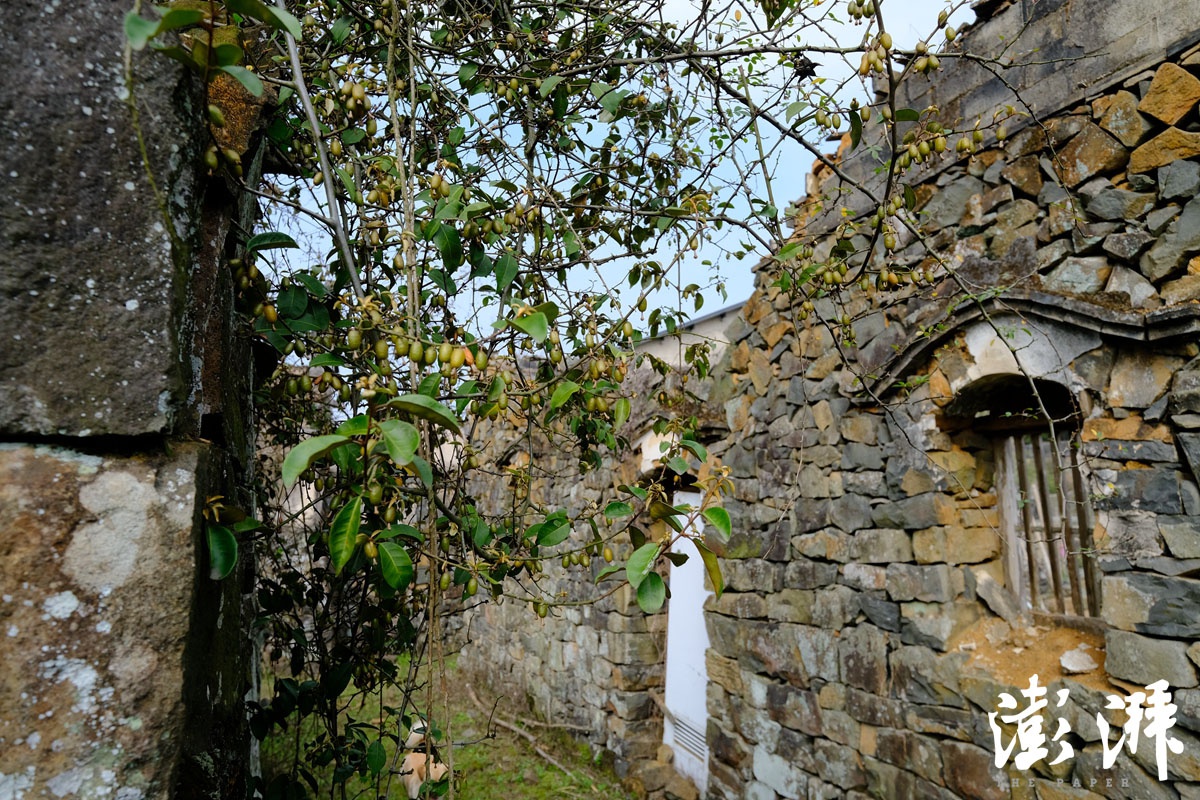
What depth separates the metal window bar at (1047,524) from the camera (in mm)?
2523

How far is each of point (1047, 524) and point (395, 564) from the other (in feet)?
8.60

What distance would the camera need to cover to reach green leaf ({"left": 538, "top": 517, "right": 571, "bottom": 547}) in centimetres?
132

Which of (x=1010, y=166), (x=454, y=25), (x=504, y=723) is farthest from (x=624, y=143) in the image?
(x=504, y=723)

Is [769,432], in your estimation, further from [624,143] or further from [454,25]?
[454,25]

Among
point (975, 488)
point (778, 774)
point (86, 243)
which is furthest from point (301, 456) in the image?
point (778, 774)

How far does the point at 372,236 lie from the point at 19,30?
622mm

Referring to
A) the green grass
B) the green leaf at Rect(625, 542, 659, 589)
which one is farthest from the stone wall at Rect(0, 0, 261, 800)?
the green grass

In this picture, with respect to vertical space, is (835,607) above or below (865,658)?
above

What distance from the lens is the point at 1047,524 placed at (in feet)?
8.85

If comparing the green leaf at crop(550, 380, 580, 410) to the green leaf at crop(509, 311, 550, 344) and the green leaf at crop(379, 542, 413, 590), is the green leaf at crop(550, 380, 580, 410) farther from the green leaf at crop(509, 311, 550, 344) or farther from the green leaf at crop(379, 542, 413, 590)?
the green leaf at crop(379, 542, 413, 590)

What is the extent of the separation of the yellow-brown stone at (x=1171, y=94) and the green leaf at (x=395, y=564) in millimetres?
2622

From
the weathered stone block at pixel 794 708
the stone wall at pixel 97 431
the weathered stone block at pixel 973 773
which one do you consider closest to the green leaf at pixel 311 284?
the stone wall at pixel 97 431

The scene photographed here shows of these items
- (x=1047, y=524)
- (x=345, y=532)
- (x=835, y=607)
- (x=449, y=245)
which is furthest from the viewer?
(x=835, y=607)

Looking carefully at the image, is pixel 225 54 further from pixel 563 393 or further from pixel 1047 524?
pixel 1047 524
